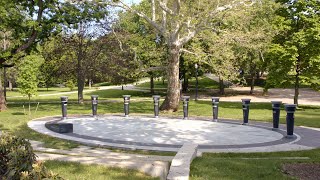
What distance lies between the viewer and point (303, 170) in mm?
6898

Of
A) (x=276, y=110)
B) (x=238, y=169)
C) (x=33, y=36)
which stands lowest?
(x=238, y=169)

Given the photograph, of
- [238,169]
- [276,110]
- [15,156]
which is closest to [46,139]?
[238,169]

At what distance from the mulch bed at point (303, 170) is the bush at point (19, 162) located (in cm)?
457

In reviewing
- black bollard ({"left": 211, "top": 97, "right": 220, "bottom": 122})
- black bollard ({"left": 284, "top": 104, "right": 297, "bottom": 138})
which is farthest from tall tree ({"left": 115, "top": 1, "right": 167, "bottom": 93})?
black bollard ({"left": 284, "top": 104, "right": 297, "bottom": 138})

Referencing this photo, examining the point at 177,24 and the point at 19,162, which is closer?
the point at 19,162

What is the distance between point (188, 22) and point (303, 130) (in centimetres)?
851

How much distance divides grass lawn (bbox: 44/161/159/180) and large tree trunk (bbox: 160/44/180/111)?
14905mm

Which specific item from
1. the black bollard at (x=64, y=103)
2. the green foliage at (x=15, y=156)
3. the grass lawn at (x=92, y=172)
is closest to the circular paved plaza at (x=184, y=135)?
the black bollard at (x=64, y=103)

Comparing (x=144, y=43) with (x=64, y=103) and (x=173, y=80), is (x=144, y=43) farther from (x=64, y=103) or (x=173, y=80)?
(x=64, y=103)

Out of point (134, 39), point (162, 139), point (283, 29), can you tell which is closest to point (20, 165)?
point (162, 139)

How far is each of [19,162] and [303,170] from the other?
518 cm

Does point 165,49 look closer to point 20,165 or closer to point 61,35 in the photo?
point 61,35

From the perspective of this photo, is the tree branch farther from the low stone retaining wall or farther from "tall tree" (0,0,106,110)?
the low stone retaining wall

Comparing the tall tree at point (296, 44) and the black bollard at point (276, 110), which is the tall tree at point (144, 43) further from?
the black bollard at point (276, 110)
